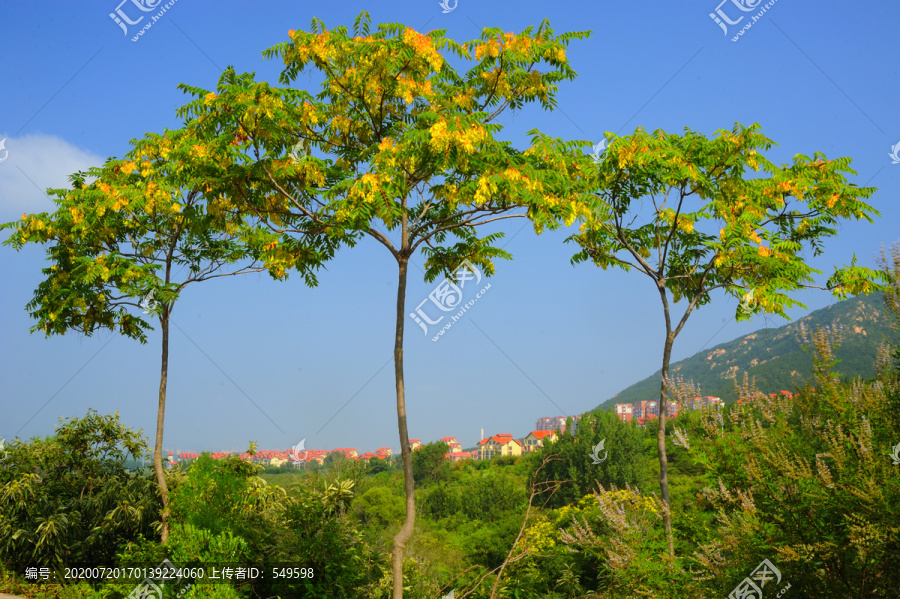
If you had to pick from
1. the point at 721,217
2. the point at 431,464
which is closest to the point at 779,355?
the point at 431,464

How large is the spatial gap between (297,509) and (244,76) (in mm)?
6623

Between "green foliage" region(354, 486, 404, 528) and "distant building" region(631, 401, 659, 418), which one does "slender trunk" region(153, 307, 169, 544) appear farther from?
"distant building" region(631, 401, 659, 418)

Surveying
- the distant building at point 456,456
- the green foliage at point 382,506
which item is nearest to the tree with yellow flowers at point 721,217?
the green foliage at point 382,506

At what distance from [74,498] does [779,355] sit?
3438 inches

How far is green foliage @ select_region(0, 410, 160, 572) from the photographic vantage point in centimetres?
1305

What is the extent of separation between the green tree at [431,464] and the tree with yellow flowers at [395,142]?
67.8m

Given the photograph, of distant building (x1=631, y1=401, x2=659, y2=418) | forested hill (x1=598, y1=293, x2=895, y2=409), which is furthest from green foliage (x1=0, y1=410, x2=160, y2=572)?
distant building (x1=631, y1=401, x2=659, y2=418)

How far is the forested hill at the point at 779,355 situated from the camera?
212 ft

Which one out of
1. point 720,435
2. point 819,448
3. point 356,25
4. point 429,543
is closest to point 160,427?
point 356,25

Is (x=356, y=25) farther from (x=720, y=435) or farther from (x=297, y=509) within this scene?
(x=297, y=509)

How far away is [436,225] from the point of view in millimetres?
9039

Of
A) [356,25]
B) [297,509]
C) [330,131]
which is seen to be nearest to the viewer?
[356,25]

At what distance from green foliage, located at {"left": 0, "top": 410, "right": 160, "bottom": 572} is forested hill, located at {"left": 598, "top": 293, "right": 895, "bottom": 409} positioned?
4126 cm

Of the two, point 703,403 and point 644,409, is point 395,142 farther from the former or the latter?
point 644,409
